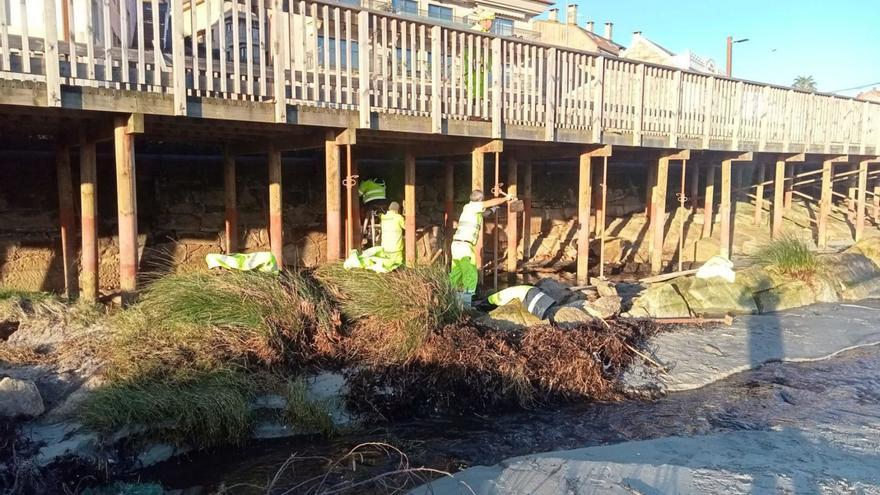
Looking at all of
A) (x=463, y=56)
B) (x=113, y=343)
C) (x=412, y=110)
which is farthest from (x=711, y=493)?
(x=463, y=56)

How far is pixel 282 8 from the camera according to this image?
782 cm

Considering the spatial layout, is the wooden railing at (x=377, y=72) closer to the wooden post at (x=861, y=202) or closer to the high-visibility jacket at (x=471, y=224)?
the high-visibility jacket at (x=471, y=224)

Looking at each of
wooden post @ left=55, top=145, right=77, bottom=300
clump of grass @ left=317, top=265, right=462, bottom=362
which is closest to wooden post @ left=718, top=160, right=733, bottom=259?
clump of grass @ left=317, top=265, right=462, bottom=362

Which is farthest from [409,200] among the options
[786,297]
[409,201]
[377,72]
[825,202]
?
[825,202]

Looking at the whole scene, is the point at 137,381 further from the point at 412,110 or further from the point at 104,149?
the point at 104,149

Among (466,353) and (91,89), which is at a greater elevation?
(91,89)

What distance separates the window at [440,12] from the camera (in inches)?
816

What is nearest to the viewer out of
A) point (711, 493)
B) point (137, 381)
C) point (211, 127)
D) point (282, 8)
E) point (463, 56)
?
point (711, 493)

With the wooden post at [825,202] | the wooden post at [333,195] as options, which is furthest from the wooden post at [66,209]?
the wooden post at [825,202]

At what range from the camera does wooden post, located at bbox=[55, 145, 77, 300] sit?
9273 millimetres

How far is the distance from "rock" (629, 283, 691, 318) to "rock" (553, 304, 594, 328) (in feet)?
3.72

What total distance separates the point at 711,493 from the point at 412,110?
19.3 feet

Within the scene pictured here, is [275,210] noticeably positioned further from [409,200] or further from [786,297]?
[786,297]

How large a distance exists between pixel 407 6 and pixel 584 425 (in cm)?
1622
